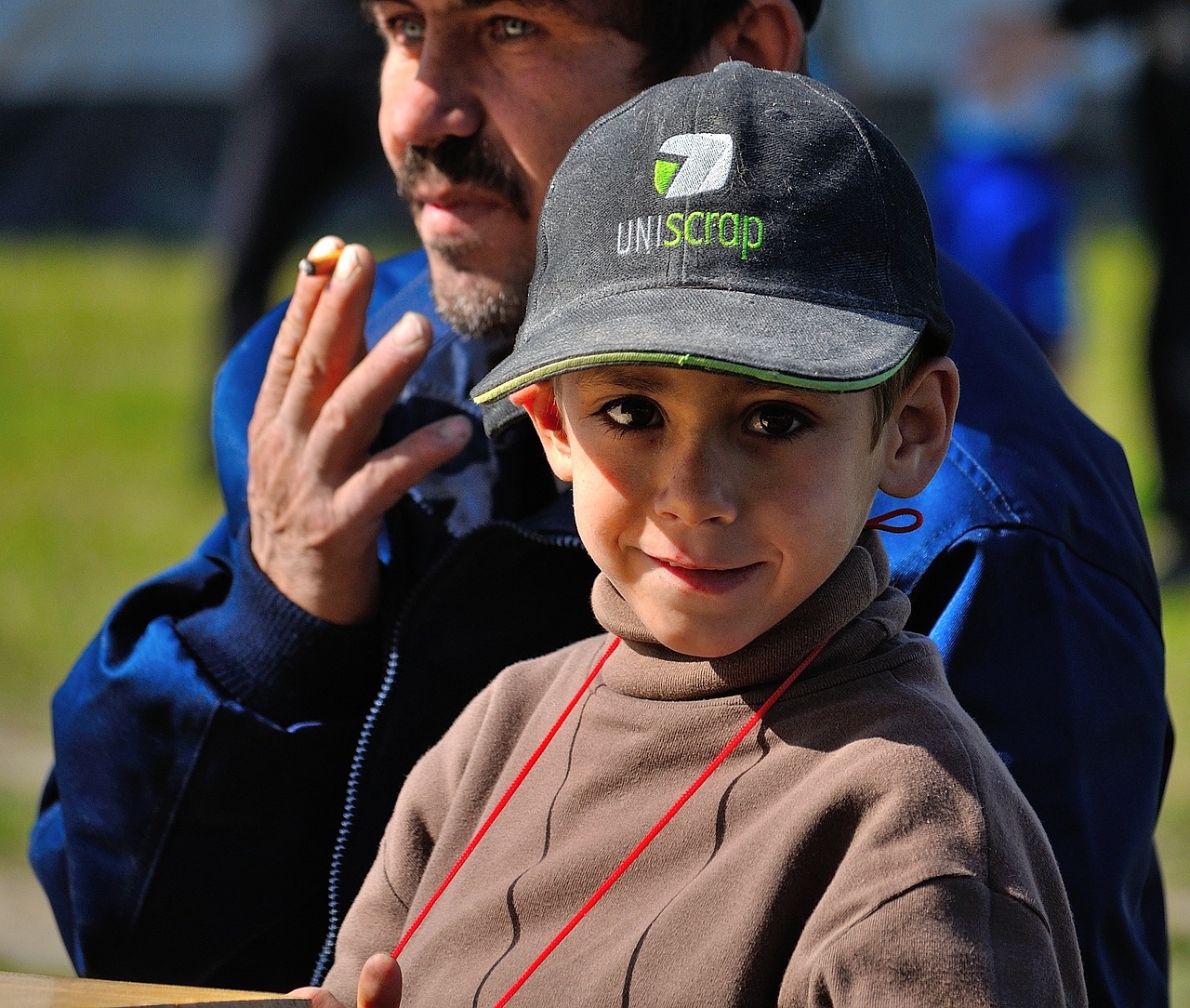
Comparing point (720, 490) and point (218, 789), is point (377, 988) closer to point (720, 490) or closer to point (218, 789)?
point (720, 490)

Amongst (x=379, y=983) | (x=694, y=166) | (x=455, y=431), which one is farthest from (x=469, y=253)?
(x=379, y=983)

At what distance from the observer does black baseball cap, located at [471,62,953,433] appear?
133 cm

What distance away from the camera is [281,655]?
1975 millimetres

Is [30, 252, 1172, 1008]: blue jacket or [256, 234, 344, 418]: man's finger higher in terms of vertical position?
[256, 234, 344, 418]: man's finger

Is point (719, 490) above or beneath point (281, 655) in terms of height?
above

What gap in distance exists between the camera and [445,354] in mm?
2152

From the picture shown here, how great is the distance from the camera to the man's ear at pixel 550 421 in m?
1.48

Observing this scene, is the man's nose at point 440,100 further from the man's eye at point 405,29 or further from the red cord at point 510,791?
the red cord at point 510,791

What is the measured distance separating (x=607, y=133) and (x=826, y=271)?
224 millimetres

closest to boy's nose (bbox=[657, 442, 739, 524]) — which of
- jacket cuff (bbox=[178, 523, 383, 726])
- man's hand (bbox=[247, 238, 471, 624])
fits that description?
man's hand (bbox=[247, 238, 471, 624])

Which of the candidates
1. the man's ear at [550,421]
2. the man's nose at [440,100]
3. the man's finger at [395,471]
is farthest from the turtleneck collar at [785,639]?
the man's nose at [440,100]

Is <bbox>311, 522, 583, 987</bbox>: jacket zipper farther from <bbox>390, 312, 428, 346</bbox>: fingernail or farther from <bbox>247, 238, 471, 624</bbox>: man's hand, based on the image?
<bbox>390, 312, 428, 346</bbox>: fingernail

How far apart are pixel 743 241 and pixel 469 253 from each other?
0.72m

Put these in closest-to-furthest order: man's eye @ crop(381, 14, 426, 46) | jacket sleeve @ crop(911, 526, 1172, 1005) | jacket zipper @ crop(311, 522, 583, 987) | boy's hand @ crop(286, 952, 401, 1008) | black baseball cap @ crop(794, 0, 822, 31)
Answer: boy's hand @ crop(286, 952, 401, 1008) < jacket sleeve @ crop(911, 526, 1172, 1005) < jacket zipper @ crop(311, 522, 583, 987) < man's eye @ crop(381, 14, 426, 46) < black baseball cap @ crop(794, 0, 822, 31)
